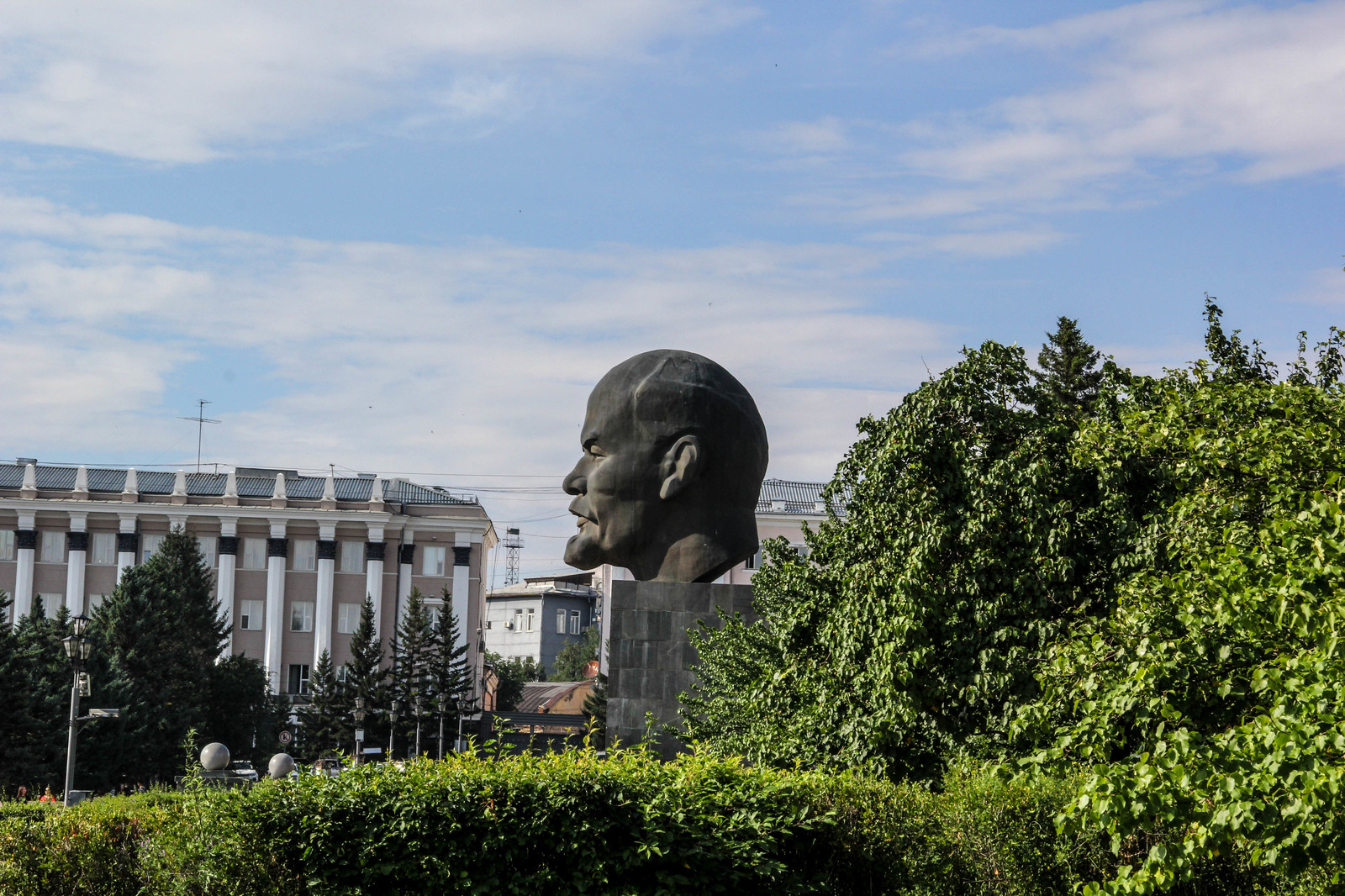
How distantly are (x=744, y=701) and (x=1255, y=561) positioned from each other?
5.86 m

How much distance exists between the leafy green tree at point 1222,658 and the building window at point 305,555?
6864 centimetres

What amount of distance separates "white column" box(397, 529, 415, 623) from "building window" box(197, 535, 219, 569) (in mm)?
10207

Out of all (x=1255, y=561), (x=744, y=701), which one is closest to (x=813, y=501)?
(x=744, y=701)

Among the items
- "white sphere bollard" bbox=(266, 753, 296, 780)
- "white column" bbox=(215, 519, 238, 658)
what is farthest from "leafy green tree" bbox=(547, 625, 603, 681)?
"white sphere bollard" bbox=(266, 753, 296, 780)

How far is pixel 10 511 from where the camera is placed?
71.9 m

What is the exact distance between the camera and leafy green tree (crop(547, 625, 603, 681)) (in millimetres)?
101188

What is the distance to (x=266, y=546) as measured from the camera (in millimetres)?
73938

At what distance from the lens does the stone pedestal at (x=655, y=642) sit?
13891 mm

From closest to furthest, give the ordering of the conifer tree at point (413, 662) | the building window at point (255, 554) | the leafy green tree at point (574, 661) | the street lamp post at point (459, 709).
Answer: the conifer tree at point (413, 662), the street lamp post at point (459, 709), the building window at point (255, 554), the leafy green tree at point (574, 661)

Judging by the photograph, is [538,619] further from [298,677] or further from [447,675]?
[447,675]

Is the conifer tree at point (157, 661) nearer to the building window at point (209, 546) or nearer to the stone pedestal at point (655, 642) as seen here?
the building window at point (209, 546)

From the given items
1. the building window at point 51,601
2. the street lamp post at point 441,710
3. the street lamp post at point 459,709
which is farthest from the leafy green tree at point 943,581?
the building window at point 51,601

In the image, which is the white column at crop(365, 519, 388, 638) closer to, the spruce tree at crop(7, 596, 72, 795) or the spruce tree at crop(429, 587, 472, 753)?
the spruce tree at crop(429, 587, 472, 753)

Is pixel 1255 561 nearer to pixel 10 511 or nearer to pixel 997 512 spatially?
pixel 997 512
